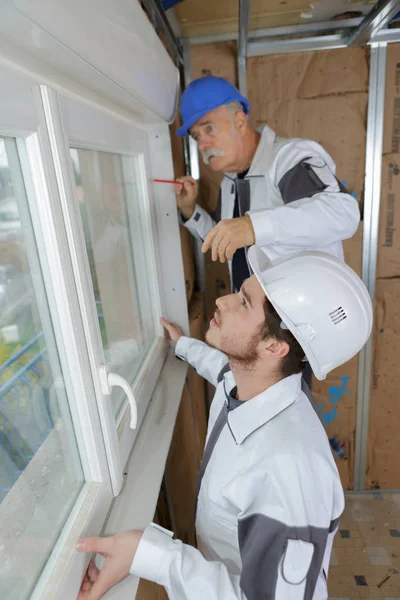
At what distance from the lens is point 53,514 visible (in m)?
0.76

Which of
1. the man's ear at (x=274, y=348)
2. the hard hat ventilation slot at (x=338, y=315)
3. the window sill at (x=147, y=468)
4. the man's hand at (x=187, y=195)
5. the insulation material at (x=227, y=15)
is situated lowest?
the window sill at (x=147, y=468)

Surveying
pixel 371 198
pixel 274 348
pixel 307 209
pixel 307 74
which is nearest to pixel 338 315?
pixel 274 348

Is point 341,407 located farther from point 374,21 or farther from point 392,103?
point 374,21

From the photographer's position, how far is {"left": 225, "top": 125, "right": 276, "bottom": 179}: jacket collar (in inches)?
59.6

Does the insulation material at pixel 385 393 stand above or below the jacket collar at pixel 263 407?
below

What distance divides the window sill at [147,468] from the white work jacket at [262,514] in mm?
52

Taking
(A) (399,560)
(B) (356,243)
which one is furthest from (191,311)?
(A) (399,560)

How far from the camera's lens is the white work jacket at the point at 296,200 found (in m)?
1.14

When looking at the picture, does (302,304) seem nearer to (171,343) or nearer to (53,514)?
(53,514)

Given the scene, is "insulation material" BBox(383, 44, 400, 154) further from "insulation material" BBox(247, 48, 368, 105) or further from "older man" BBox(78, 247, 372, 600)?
"older man" BBox(78, 247, 372, 600)

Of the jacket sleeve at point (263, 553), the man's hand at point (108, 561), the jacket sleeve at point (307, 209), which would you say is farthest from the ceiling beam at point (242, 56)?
the man's hand at point (108, 561)

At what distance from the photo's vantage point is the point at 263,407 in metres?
0.96

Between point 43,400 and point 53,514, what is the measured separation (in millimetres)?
208

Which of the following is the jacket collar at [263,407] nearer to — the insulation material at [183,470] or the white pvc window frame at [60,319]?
the white pvc window frame at [60,319]
